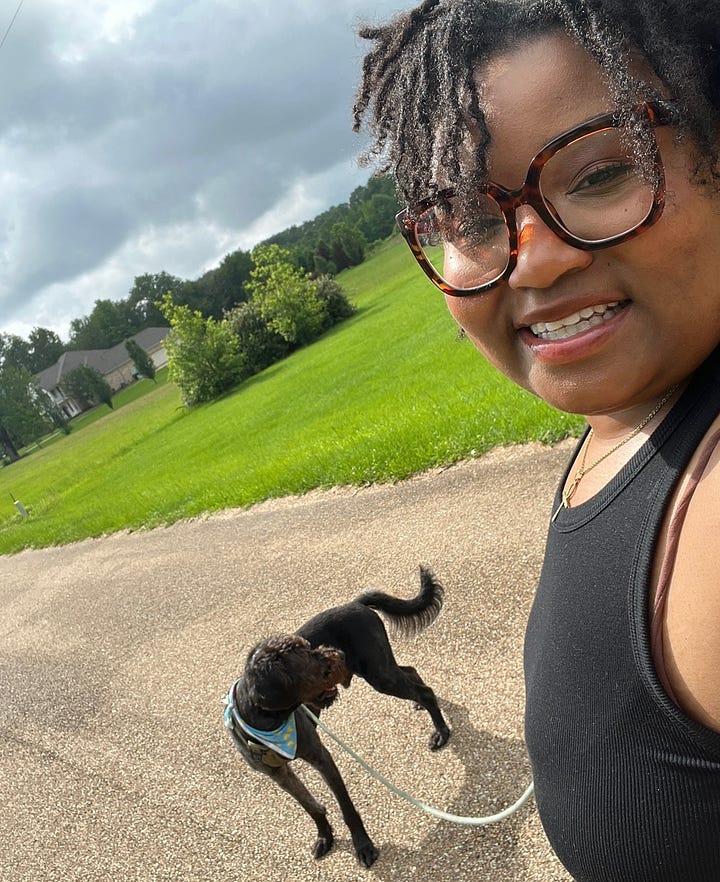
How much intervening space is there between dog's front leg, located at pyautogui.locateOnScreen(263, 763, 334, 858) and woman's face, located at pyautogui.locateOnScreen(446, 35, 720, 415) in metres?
2.72

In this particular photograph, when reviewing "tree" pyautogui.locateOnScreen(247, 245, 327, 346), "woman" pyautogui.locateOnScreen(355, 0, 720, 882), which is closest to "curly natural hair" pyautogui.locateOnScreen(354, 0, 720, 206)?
"woman" pyautogui.locateOnScreen(355, 0, 720, 882)

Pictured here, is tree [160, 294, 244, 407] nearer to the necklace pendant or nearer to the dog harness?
the dog harness

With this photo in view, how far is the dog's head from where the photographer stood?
103 inches

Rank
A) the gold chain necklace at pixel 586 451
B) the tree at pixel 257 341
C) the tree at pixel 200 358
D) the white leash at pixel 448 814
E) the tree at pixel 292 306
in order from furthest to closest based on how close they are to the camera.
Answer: the tree at pixel 257 341 < the tree at pixel 292 306 < the tree at pixel 200 358 < the white leash at pixel 448 814 < the gold chain necklace at pixel 586 451

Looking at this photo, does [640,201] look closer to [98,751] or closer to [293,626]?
[293,626]

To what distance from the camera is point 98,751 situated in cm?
450

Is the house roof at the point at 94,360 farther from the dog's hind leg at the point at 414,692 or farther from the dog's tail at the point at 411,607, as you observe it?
the dog's hind leg at the point at 414,692

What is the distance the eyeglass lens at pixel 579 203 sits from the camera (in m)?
0.95

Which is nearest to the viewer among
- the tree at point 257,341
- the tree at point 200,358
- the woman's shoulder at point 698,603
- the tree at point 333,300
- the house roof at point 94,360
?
the woman's shoulder at point 698,603

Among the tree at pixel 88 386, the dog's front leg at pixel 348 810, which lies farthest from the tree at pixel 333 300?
the dog's front leg at pixel 348 810

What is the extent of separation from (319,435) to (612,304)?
11.4 metres

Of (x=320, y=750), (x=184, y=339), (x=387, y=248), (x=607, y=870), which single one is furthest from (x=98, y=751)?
(x=387, y=248)

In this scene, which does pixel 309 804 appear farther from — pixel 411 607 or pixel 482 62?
pixel 482 62

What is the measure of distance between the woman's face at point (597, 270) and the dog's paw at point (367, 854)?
2.78m
